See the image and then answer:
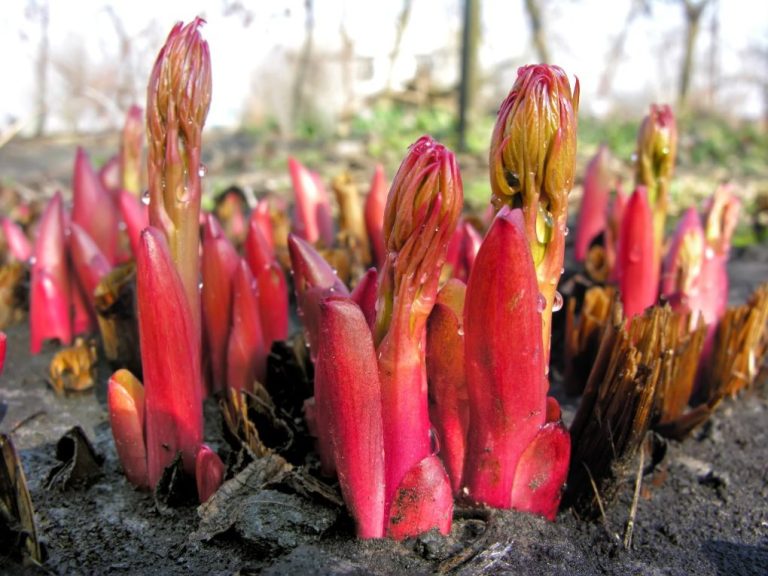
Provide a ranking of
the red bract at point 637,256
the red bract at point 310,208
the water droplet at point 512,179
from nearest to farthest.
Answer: the water droplet at point 512,179, the red bract at point 637,256, the red bract at point 310,208

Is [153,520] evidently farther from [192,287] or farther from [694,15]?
[694,15]

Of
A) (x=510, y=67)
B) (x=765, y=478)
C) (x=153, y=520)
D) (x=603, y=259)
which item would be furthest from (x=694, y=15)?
(x=153, y=520)

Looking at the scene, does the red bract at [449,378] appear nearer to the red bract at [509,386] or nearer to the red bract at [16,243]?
the red bract at [509,386]

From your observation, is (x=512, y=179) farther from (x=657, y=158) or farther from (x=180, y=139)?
(x=657, y=158)

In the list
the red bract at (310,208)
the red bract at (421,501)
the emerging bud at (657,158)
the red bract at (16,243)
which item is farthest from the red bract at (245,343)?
the red bract at (16,243)

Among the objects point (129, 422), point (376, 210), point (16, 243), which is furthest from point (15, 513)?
point (16, 243)

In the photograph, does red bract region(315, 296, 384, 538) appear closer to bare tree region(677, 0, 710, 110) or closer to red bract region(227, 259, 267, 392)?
red bract region(227, 259, 267, 392)

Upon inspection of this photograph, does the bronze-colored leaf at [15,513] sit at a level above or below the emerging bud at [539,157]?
below
